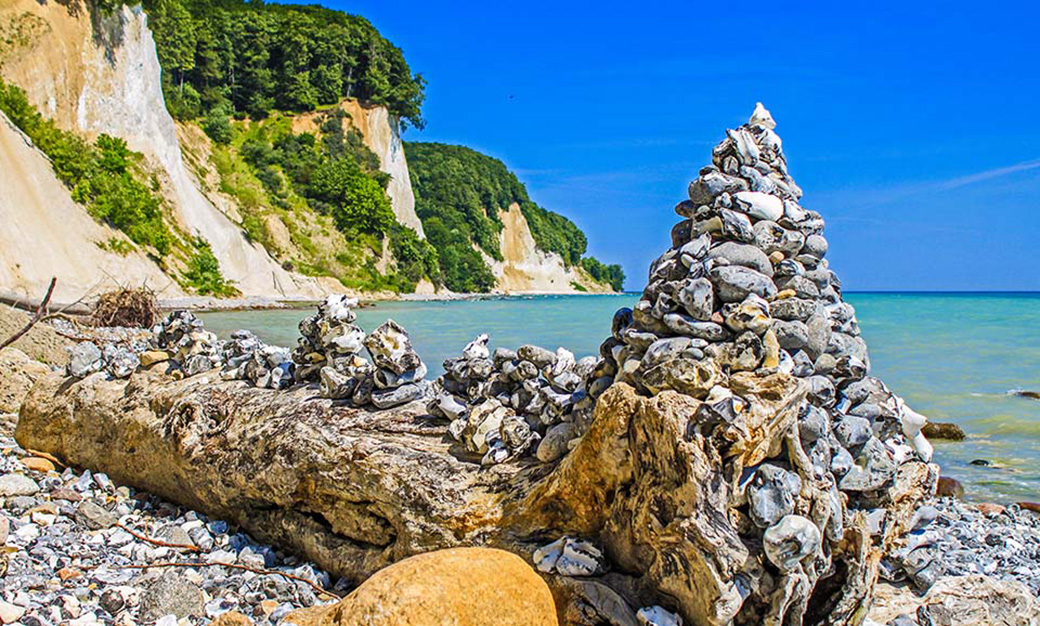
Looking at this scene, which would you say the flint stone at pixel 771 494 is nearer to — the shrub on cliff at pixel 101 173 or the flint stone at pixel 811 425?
the flint stone at pixel 811 425

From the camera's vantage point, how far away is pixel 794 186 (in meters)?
3.93

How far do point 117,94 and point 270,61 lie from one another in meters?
32.0

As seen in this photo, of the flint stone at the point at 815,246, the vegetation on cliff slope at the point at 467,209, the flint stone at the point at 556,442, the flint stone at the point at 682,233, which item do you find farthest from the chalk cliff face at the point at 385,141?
the flint stone at the point at 815,246

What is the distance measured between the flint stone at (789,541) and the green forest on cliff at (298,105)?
48029 millimetres

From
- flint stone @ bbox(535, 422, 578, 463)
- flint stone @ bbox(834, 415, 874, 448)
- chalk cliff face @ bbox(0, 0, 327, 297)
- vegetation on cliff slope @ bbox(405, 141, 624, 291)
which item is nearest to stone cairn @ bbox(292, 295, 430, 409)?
flint stone @ bbox(535, 422, 578, 463)

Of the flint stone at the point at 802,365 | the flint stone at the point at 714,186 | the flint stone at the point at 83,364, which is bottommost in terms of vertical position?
the flint stone at the point at 83,364

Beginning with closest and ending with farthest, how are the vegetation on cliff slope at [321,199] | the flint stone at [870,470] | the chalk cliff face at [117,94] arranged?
the flint stone at [870,470], the chalk cliff face at [117,94], the vegetation on cliff slope at [321,199]

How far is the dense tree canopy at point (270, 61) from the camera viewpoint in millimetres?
56562

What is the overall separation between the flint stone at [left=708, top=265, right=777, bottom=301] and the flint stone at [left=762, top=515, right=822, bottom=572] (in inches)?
38.5

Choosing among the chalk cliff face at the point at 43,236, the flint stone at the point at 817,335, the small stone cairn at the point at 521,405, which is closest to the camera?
the flint stone at the point at 817,335

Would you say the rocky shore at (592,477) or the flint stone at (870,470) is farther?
the flint stone at (870,470)

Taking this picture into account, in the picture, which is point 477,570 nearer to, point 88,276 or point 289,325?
point 289,325

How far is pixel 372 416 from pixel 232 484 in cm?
103

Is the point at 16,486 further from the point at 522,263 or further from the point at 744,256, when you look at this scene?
the point at 522,263
